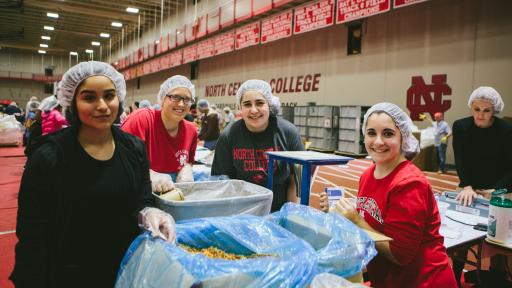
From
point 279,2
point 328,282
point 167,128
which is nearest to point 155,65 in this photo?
point 279,2

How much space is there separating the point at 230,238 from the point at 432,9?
447 inches

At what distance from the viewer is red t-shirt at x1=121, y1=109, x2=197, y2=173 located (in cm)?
273

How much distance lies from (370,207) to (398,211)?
22cm

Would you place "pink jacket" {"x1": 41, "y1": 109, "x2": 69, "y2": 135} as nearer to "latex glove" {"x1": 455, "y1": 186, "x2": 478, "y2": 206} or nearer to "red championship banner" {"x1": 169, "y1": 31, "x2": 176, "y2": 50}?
"latex glove" {"x1": 455, "y1": 186, "x2": 478, "y2": 206}

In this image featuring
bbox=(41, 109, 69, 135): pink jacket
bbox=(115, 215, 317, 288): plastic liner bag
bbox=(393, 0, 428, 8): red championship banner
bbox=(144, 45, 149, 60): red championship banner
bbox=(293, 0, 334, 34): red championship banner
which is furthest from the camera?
bbox=(144, 45, 149, 60): red championship banner

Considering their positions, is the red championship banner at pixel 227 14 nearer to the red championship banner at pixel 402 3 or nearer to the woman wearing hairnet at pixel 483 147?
the red championship banner at pixel 402 3

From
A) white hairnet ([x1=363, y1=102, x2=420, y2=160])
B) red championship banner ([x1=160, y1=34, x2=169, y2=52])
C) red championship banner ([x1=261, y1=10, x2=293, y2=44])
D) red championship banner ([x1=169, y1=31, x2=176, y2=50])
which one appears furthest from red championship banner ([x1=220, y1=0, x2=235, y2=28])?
white hairnet ([x1=363, y1=102, x2=420, y2=160])

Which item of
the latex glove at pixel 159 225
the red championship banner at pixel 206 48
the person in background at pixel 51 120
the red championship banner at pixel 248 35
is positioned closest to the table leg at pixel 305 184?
the latex glove at pixel 159 225

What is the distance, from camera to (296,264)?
1157mm

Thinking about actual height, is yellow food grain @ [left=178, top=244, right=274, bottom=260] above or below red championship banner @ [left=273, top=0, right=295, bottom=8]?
below

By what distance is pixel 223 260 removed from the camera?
1142 millimetres

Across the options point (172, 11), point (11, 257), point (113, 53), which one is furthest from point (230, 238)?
point (113, 53)

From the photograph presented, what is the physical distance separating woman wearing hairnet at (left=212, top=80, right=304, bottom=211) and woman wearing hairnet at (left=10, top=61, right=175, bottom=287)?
3.12 feet

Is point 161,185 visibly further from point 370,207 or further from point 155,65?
point 155,65
